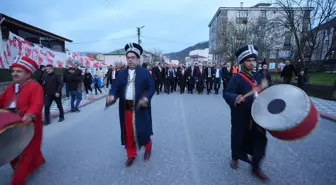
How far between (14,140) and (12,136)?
0.07 m

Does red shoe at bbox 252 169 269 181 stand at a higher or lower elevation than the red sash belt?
lower

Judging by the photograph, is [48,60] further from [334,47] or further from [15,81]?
[334,47]

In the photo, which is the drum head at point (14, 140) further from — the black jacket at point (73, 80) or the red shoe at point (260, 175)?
the black jacket at point (73, 80)

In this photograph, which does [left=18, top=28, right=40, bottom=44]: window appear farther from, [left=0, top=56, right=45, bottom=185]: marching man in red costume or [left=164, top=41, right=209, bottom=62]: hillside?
[left=164, top=41, right=209, bottom=62]: hillside

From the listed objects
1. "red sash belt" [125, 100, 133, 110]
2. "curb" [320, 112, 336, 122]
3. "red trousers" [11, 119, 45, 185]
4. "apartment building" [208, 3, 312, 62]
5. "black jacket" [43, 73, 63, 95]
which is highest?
"apartment building" [208, 3, 312, 62]

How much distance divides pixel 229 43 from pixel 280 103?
25884mm

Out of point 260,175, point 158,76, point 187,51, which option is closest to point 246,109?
point 260,175

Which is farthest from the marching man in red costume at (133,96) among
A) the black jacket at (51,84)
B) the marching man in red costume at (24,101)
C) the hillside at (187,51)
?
the hillside at (187,51)

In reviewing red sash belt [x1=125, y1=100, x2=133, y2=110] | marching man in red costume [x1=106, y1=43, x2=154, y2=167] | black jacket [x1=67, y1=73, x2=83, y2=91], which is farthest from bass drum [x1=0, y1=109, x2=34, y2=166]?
black jacket [x1=67, y1=73, x2=83, y2=91]

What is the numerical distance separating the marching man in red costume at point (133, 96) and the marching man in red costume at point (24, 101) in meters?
0.95

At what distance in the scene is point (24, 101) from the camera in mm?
2482

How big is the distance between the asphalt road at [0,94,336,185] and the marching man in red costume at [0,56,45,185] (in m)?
0.33

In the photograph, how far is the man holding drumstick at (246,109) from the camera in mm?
2537

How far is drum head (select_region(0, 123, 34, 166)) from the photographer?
80.0 inches
